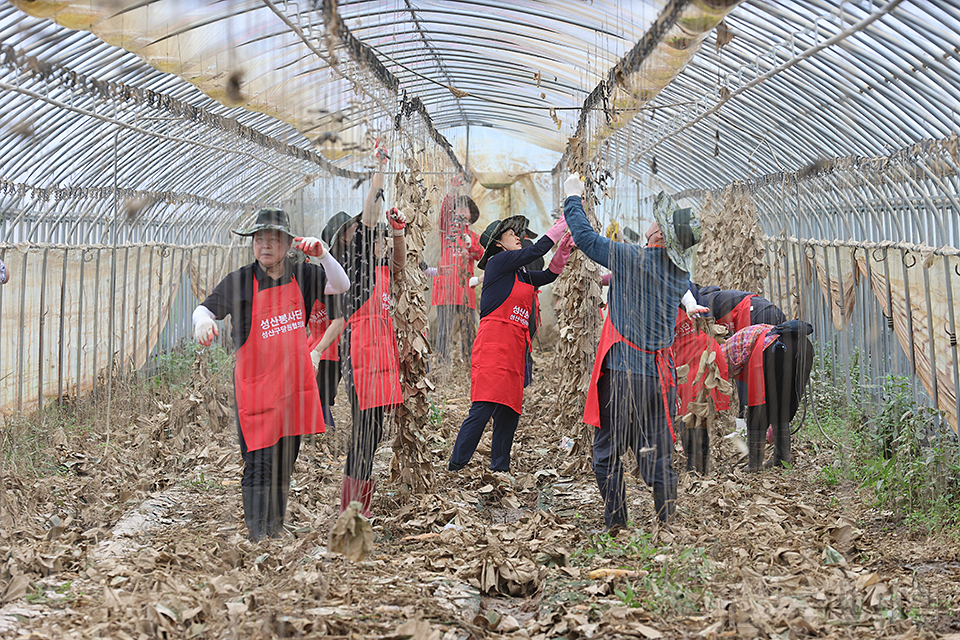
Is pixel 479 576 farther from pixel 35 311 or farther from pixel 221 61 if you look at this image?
pixel 35 311

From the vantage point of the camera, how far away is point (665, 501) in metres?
4.26

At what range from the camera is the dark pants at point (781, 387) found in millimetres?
5562

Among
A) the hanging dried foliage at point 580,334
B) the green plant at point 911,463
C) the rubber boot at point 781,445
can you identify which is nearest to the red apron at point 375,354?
the hanging dried foliage at point 580,334

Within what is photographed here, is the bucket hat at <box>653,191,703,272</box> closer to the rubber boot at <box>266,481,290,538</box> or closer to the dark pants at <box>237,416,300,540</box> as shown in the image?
the dark pants at <box>237,416,300,540</box>

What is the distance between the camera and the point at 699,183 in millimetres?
10680

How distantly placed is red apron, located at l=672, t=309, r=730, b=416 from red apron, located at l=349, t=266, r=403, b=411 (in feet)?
5.42

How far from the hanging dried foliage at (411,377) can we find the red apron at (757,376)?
2.05 m

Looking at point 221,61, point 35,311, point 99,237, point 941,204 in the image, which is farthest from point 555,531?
point 99,237

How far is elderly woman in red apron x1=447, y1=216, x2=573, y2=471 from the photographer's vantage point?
5.42 m

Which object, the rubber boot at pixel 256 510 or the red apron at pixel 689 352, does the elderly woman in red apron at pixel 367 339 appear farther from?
the red apron at pixel 689 352

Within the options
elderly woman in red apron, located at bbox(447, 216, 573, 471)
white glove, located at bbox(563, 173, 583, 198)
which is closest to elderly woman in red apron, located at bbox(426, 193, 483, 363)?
elderly woman in red apron, located at bbox(447, 216, 573, 471)

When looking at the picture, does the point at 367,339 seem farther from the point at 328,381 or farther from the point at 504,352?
the point at 504,352

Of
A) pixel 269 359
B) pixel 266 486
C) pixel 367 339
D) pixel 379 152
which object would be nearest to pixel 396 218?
pixel 379 152

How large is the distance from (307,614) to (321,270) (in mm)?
1611
